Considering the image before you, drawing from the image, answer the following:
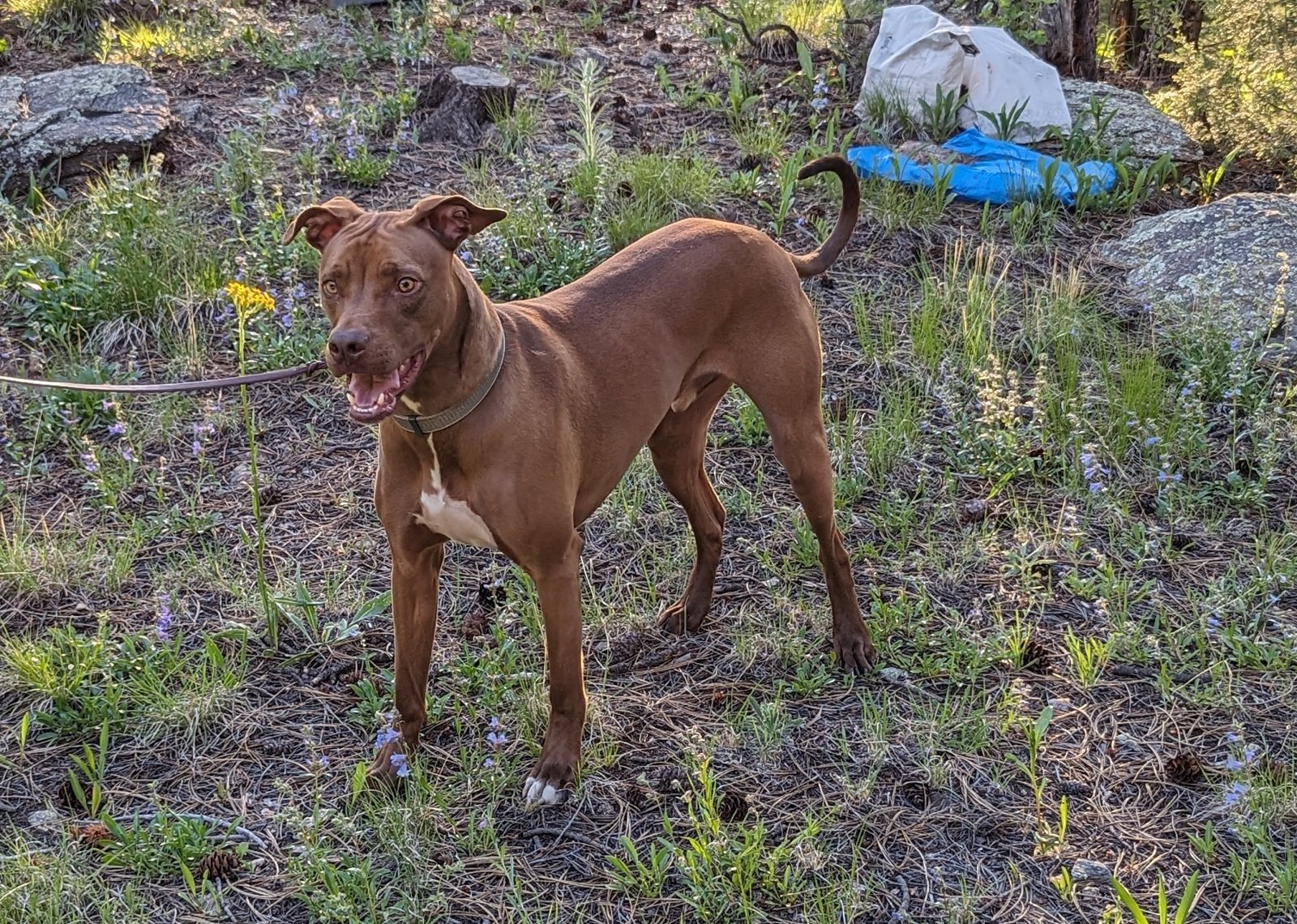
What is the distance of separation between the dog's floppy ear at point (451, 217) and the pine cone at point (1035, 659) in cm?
218

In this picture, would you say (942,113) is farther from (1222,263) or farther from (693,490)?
(693,490)

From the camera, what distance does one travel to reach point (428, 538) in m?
3.45

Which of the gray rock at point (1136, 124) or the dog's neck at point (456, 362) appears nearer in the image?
the dog's neck at point (456, 362)

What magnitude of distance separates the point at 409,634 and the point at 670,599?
3.93 feet

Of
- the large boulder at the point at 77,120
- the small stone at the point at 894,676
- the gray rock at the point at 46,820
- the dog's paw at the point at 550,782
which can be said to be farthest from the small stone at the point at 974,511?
the large boulder at the point at 77,120

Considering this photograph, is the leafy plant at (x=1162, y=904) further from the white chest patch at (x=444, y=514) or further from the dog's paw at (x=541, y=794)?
the white chest patch at (x=444, y=514)

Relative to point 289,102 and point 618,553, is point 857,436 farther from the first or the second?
point 289,102

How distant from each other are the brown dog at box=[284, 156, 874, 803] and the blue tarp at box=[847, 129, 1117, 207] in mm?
2413

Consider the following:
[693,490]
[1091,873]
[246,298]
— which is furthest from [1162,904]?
[246,298]

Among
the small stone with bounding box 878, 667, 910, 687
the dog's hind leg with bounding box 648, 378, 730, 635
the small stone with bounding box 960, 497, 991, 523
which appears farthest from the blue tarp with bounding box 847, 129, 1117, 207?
the small stone with bounding box 878, 667, 910, 687

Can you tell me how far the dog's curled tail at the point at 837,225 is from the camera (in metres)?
4.15

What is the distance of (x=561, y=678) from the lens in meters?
3.54

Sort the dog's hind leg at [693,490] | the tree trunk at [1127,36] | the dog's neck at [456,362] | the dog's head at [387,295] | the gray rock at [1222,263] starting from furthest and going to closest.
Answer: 1. the tree trunk at [1127,36]
2. the gray rock at [1222,263]
3. the dog's hind leg at [693,490]
4. the dog's neck at [456,362]
5. the dog's head at [387,295]

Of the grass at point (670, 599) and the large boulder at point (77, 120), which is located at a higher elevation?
the large boulder at point (77, 120)
